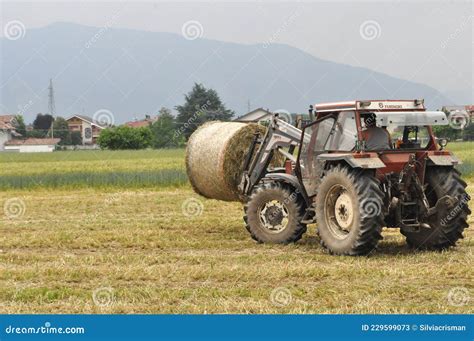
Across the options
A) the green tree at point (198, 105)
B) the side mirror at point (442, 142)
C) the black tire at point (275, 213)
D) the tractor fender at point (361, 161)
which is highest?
the green tree at point (198, 105)

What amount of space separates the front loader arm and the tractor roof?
1.16 m

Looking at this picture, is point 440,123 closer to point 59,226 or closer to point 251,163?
point 251,163

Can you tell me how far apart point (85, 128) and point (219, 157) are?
6643cm

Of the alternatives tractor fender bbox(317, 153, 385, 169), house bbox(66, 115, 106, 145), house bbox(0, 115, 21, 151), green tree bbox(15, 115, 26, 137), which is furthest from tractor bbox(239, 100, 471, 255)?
green tree bbox(15, 115, 26, 137)

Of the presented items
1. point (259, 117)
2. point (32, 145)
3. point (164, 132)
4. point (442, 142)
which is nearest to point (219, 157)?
point (442, 142)

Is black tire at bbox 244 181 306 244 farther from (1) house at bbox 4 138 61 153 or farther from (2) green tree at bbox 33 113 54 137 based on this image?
(2) green tree at bbox 33 113 54 137

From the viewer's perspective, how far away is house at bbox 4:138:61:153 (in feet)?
240

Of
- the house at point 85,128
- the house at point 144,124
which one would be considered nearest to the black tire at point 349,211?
the house at point 144,124

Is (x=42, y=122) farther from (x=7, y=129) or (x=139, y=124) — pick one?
(x=7, y=129)

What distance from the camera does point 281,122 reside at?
12.3 metres

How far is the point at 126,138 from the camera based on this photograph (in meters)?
60.7

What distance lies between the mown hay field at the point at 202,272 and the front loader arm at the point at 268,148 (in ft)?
2.79

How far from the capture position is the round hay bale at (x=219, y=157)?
13.1 m

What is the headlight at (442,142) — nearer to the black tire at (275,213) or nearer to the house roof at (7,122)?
the black tire at (275,213)
